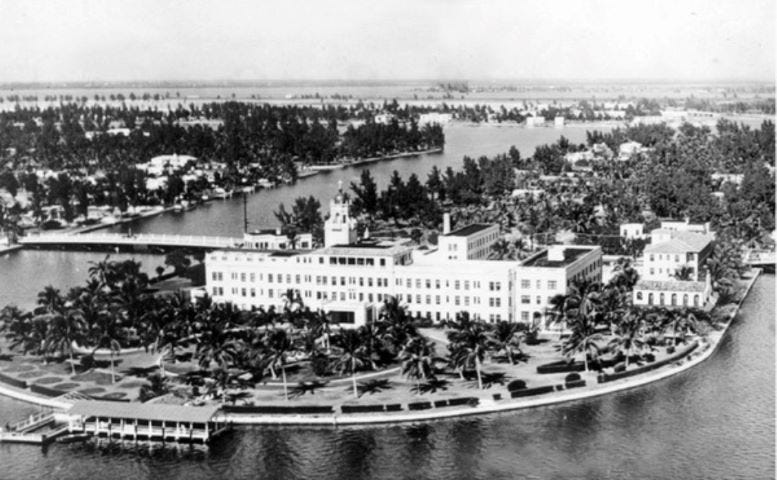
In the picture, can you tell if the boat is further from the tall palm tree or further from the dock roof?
the dock roof

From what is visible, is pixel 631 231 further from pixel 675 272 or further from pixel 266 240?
pixel 266 240

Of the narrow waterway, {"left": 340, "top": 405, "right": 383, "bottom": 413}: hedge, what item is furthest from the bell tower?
{"left": 340, "top": 405, "right": 383, "bottom": 413}: hedge

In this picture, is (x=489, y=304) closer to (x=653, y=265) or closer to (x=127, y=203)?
(x=653, y=265)

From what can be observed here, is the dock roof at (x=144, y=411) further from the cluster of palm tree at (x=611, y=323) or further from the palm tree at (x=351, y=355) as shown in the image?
the cluster of palm tree at (x=611, y=323)

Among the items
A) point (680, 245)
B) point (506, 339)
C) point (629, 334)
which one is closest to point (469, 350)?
point (506, 339)

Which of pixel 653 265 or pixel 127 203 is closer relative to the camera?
pixel 653 265

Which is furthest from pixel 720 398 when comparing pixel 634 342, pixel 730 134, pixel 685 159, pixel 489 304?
pixel 730 134

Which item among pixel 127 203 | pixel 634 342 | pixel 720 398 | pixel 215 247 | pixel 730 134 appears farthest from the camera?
pixel 730 134
